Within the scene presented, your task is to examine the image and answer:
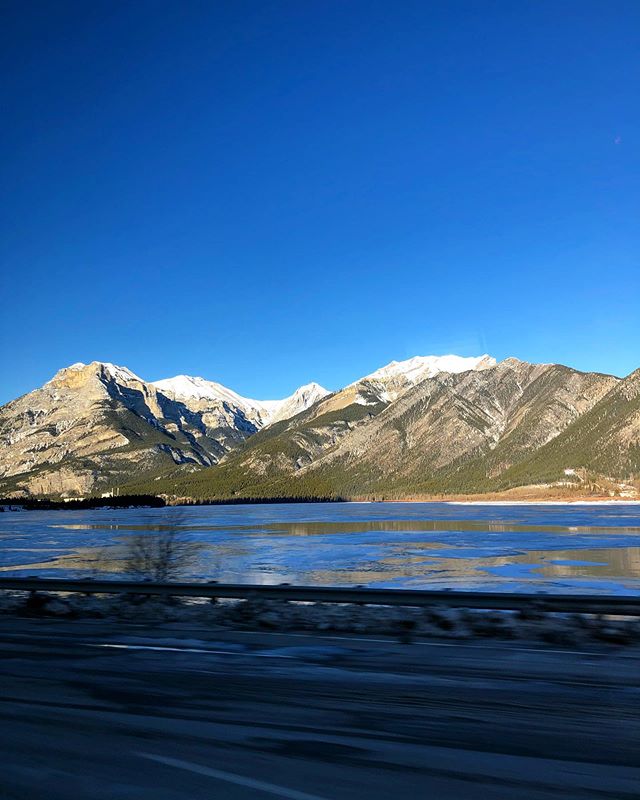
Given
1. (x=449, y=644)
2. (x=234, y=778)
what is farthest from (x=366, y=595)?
(x=234, y=778)

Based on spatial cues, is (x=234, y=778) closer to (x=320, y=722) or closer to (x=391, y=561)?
(x=320, y=722)

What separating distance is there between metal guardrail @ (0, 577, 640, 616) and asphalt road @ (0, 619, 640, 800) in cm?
175

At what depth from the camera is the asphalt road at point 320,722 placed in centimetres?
552

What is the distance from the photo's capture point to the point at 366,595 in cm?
1470

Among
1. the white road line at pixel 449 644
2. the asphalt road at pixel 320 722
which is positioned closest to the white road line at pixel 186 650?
the asphalt road at pixel 320 722

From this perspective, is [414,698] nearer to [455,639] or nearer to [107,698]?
[107,698]

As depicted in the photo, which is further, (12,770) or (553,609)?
(553,609)

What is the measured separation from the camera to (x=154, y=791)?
17.8ft

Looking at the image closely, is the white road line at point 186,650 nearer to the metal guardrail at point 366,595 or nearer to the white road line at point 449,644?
the white road line at point 449,644

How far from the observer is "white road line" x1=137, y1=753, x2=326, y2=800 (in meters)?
5.27

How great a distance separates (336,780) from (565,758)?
191cm

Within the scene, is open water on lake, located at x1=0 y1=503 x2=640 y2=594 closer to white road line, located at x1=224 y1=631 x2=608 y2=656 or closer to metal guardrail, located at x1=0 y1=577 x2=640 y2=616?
metal guardrail, located at x1=0 y1=577 x2=640 y2=616

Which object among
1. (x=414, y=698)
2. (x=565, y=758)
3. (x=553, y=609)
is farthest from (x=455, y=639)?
(x=565, y=758)

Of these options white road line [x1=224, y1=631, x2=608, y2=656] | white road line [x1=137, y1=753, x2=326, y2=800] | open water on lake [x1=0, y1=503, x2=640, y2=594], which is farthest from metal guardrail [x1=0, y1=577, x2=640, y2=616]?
open water on lake [x1=0, y1=503, x2=640, y2=594]
